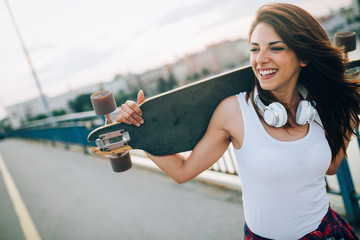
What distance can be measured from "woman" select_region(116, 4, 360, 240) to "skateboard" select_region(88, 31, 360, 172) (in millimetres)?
53

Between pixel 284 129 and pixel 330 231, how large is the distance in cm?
62

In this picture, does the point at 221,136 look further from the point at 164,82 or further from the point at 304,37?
the point at 164,82

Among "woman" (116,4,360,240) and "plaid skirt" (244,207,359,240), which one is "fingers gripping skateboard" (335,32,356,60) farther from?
"plaid skirt" (244,207,359,240)

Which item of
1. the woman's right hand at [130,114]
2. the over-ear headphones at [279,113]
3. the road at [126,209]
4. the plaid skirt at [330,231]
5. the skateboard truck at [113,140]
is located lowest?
the road at [126,209]

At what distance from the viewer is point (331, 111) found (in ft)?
4.37

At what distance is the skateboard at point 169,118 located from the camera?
128 cm

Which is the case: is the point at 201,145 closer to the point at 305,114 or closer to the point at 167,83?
the point at 305,114

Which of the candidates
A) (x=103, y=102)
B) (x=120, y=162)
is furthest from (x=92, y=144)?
(x=103, y=102)

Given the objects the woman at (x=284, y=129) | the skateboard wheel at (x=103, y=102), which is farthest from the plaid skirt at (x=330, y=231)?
the skateboard wheel at (x=103, y=102)

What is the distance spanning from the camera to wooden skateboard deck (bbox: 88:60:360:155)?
1.31 m

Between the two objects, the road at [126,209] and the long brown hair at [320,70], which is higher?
the long brown hair at [320,70]

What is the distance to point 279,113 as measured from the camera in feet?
3.78

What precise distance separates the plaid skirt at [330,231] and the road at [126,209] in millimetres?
1302

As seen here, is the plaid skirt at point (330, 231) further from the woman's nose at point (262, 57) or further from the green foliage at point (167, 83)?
the green foliage at point (167, 83)
